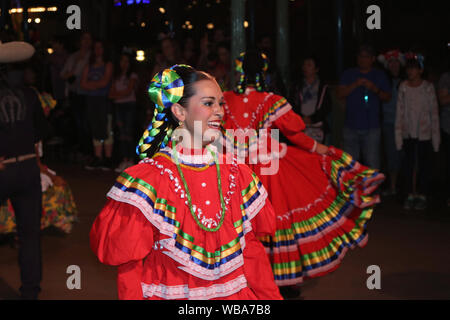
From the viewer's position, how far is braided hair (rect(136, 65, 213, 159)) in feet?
9.80

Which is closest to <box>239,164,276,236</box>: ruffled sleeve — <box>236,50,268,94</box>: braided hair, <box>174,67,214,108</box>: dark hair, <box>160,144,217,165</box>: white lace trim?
<box>160,144,217,165</box>: white lace trim

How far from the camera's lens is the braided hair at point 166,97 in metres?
2.99

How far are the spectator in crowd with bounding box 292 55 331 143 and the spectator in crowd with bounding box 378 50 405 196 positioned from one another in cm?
125

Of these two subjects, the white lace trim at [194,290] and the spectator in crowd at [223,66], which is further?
the spectator in crowd at [223,66]

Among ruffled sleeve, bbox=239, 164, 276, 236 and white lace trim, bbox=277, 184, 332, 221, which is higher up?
ruffled sleeve, bbox=239, 164, 276, 236

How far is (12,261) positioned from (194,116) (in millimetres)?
4257

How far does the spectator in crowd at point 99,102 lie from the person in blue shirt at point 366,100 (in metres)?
4.21

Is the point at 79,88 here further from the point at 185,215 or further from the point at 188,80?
the point at 185,215

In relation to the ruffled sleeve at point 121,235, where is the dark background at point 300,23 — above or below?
above

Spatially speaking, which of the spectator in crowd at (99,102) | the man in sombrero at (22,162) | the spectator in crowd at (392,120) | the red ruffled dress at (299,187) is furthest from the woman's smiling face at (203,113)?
the spectator in crowd at (99,102)

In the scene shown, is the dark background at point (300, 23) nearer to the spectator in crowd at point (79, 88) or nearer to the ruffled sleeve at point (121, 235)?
the spectator in crowd at point (79, 88)

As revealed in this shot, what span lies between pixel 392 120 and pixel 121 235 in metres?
6.96

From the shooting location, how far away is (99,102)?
11484 millimetres

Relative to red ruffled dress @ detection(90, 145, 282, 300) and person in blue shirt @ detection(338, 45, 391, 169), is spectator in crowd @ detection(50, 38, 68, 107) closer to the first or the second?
person in blue shirt @ detection(338, 45, 391, 169)
